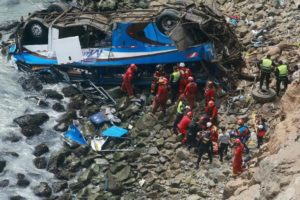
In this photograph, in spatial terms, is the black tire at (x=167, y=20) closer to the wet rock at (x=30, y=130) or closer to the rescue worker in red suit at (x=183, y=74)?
the rescue worker in red suit at (x=183, y=74)

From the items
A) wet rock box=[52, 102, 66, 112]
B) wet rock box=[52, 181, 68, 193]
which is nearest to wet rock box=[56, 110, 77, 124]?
wet rock box=[52, 102, 66, 112]

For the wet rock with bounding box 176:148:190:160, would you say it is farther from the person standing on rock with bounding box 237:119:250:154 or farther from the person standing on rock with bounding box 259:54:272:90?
the person standing on rock with bounding box 259:54:272:90

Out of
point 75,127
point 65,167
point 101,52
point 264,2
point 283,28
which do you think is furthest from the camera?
point 264,2

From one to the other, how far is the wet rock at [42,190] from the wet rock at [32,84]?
16.0ft

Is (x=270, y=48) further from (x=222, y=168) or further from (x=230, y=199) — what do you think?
(x=230, y=199)

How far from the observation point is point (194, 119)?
15.6 meters

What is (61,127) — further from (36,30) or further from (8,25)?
(8,25)

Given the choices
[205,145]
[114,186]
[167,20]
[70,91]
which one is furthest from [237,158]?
[70,91]

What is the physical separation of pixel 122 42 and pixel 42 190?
5.48m

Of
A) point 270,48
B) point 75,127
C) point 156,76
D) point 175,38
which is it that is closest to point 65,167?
point 75,127

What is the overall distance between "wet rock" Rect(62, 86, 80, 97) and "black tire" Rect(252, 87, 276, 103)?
232 inches

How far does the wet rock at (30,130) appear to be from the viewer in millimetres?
17219

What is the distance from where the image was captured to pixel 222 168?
14.6m

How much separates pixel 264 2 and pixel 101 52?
270 inches
